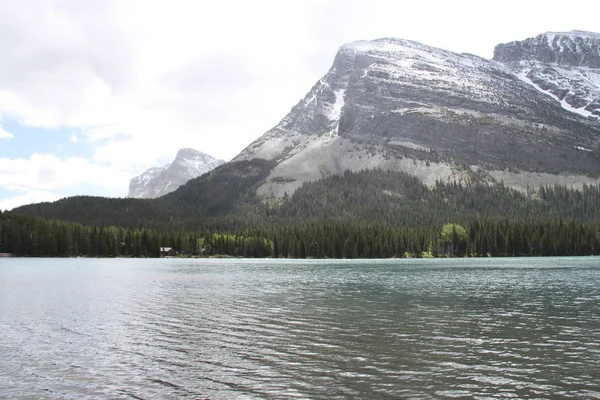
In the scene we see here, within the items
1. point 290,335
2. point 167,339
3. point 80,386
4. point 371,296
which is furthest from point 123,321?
point 371,296

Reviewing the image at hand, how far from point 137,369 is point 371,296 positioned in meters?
34.7

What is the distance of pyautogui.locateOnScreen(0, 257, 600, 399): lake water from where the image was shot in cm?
2061

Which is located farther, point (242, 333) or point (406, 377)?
point (242, 333)

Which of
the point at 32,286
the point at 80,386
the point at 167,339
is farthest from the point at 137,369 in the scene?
the point at 32,286

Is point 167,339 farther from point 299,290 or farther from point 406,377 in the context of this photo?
point 299,290

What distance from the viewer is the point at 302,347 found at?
92.5 feet

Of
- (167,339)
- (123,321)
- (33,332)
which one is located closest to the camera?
(167,339)

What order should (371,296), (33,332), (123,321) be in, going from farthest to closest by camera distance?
(371,296)
(123,321)
(33,332)

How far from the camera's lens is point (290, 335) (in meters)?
31.9

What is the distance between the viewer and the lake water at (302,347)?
67.6 feet

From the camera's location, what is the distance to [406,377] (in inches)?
853

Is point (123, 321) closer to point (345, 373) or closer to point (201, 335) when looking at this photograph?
point (201, 335)

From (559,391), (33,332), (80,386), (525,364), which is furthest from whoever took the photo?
(33,332)

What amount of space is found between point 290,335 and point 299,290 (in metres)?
31.8
